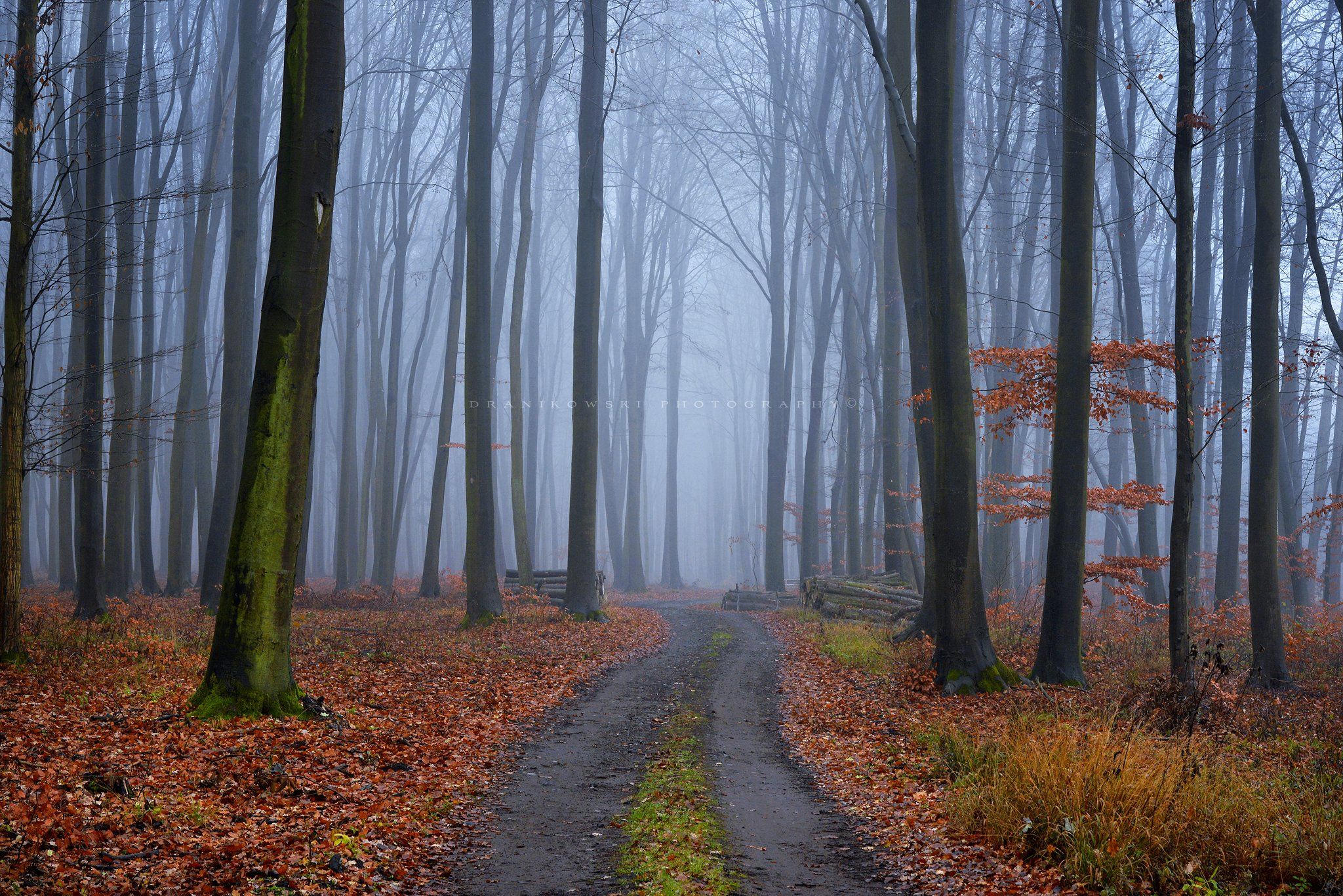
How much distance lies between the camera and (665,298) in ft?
149

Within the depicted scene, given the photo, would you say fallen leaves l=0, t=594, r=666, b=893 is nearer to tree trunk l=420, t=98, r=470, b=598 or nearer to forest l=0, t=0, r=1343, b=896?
forest l=0, t=0, r=1343, b=896

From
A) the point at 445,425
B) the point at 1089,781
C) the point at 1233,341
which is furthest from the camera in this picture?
the point at 445,425

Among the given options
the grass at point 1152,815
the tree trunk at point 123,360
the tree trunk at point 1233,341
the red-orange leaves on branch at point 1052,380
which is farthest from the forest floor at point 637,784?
the tree trunk at point 1233,341

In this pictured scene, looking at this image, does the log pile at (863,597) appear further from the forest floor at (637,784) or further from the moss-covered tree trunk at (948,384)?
the forest floor at (637,784)

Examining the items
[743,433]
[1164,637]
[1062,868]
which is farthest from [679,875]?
[743,433]

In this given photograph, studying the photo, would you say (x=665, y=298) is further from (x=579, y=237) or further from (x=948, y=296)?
(x=948, y=296)

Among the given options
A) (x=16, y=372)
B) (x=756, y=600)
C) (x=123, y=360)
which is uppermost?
(x=123, y=360)

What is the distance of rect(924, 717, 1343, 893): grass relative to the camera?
440 centimetres

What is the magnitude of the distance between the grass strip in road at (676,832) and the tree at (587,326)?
978cm

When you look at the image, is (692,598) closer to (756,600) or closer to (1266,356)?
(756,600)

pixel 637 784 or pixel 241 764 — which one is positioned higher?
pixel 241 764

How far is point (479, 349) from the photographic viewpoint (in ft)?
51.4

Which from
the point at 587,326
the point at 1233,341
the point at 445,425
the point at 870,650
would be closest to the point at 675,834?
the point at 870,650

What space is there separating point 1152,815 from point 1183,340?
222 inches
